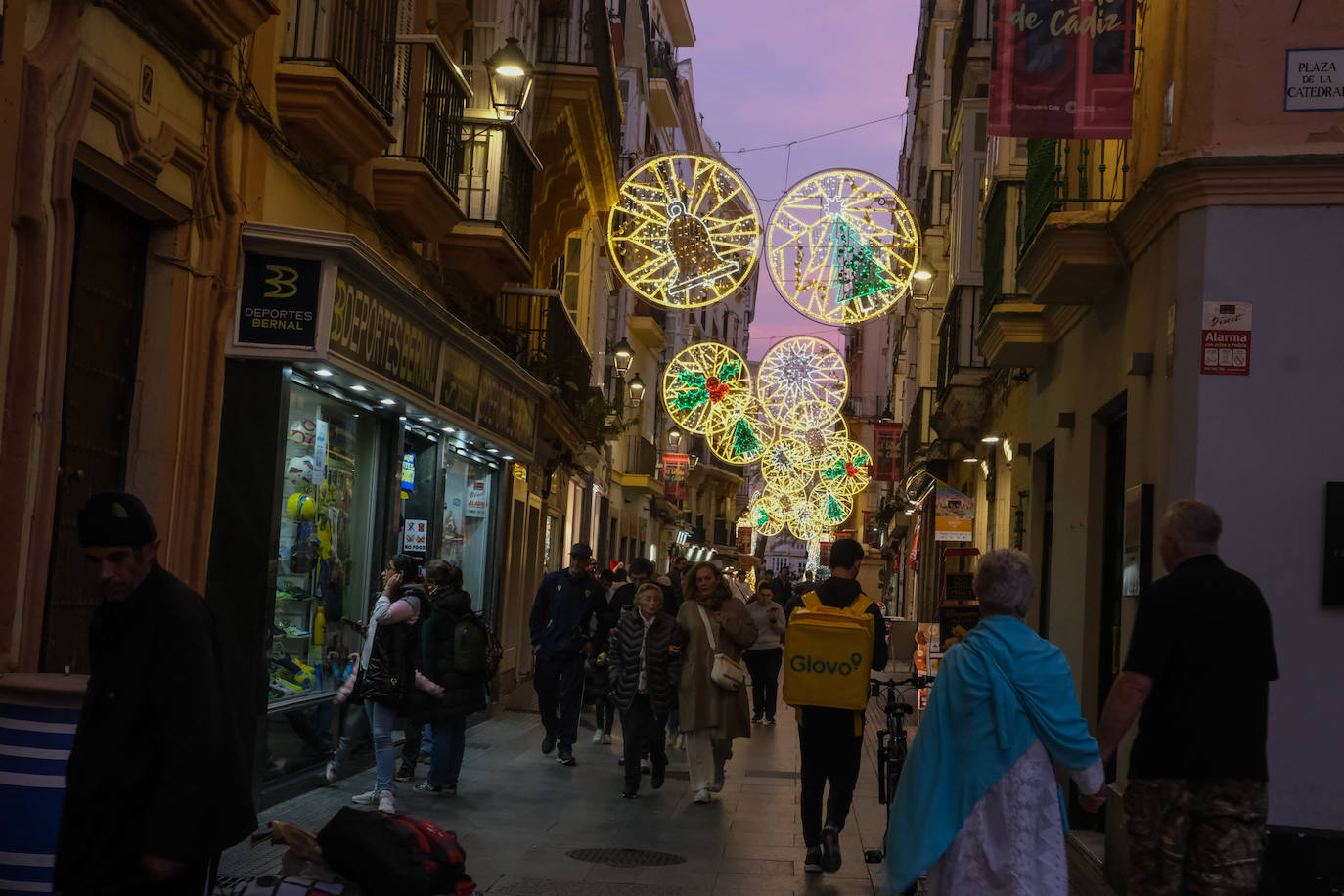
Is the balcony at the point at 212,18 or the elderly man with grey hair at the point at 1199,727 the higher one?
the balcony at the point at 212,18

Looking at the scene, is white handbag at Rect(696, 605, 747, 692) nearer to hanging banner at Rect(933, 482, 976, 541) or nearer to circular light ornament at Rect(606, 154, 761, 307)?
circular light ornament at Rect(606, 154, 761, 307)

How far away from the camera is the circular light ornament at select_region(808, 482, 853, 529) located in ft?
151

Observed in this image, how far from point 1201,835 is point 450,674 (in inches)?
289

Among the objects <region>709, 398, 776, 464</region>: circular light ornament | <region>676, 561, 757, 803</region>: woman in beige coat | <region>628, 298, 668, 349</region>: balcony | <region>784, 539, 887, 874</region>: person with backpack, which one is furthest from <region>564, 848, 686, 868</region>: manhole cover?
<region>628, 298, 668, 349</region>: balcony

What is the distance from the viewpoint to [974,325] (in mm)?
20438

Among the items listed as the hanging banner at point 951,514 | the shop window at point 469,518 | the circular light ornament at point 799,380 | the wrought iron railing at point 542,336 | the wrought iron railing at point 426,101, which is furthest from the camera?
the circular light ornament at point 799,380

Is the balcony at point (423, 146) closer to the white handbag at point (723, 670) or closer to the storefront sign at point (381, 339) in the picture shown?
the storefront sign at point (381, 339)

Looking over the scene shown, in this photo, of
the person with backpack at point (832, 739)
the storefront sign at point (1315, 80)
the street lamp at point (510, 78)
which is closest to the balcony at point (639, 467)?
the street lamp at point (510, 78)

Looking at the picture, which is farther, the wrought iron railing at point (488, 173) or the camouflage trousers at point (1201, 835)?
the wrought iron railing at point (488, 173)

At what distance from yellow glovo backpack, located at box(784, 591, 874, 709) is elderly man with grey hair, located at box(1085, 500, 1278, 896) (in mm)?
3648

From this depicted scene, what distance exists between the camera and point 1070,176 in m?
13.0

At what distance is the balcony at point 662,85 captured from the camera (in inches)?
1688

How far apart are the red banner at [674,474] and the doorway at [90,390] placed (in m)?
40.2

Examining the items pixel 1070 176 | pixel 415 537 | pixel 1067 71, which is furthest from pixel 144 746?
pixel 415 537
